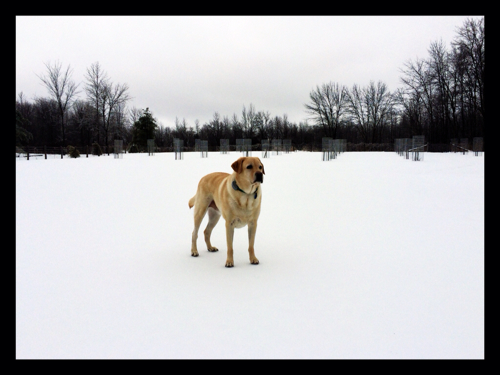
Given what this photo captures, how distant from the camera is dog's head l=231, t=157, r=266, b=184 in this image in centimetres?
339

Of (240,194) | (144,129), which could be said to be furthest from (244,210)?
(144,129)

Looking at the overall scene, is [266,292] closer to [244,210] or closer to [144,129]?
[244,210]

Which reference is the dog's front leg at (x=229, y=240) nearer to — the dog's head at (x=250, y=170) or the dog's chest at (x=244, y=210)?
the dog's chest at (x=244, y=210)

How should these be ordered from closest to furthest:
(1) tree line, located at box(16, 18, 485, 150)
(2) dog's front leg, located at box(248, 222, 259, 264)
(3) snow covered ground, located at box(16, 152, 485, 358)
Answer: (3) snow covered ground, located at box(16, 152, 485, 358) → (2) dog's front leg, located at box(248, 222, 259, 264) → (1) tree line, located at box(16, 18, 485, 150)

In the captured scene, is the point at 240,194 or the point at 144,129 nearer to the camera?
the point at 240,194

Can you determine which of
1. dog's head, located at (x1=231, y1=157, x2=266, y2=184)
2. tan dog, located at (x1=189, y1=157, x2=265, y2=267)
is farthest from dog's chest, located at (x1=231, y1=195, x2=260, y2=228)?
dog's head, located at (x1=231, y1=157, x2=266, y2=184)

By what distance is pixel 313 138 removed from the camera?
6756 cm

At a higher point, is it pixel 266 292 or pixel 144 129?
pixel 144 129

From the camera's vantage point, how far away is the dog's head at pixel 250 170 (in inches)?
134

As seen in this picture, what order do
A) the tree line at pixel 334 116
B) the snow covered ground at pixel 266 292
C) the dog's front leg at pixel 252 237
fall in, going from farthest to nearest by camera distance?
the tree line at pixel 334 116 → the dog's front leg at pixel 252 237 → the snow covered ground at pixel 266 292

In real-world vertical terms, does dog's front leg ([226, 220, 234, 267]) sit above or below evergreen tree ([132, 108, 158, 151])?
below

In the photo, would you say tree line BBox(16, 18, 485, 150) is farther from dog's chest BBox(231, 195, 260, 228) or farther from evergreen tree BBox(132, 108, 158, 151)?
dog's chest BBox(231, 195, 260, 228)

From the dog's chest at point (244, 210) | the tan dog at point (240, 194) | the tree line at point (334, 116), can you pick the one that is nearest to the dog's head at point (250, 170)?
the tan dog at point (240, 194)

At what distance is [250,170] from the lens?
3.46 m
